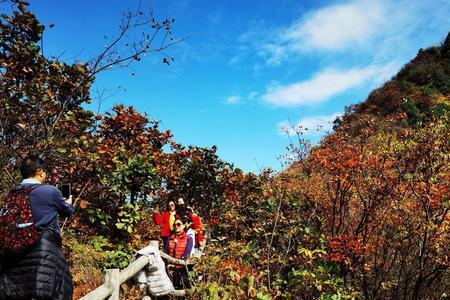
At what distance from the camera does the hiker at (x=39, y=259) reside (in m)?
2.93

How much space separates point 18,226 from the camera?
115 inches

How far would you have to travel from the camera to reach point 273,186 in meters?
10.3

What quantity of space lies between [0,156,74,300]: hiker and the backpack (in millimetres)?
31

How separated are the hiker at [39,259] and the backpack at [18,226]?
0.03 metres

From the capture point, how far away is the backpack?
9.52 ft

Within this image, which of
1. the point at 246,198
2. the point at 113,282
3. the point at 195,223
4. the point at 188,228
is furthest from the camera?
the point at 246,198

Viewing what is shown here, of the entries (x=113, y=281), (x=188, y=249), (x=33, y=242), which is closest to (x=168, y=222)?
(x=188, y=249)

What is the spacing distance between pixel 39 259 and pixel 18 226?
312 mm

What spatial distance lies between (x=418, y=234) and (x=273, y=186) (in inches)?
167

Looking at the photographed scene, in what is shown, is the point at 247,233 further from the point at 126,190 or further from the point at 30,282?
the point at 30,282

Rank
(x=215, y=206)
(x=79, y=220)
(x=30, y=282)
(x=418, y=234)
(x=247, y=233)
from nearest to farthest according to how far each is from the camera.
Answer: (x=30, y=282) < (x=418, y=234) < (x=79, y=220) < (x=247, y=233) < (x=215, y=206)

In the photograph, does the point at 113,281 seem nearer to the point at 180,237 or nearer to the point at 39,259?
the point at 39,259

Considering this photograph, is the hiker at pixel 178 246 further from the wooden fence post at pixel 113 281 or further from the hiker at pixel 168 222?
the wooden fence post at pixel 113 281

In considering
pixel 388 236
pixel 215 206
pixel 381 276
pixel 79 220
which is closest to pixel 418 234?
pixel 388 236
